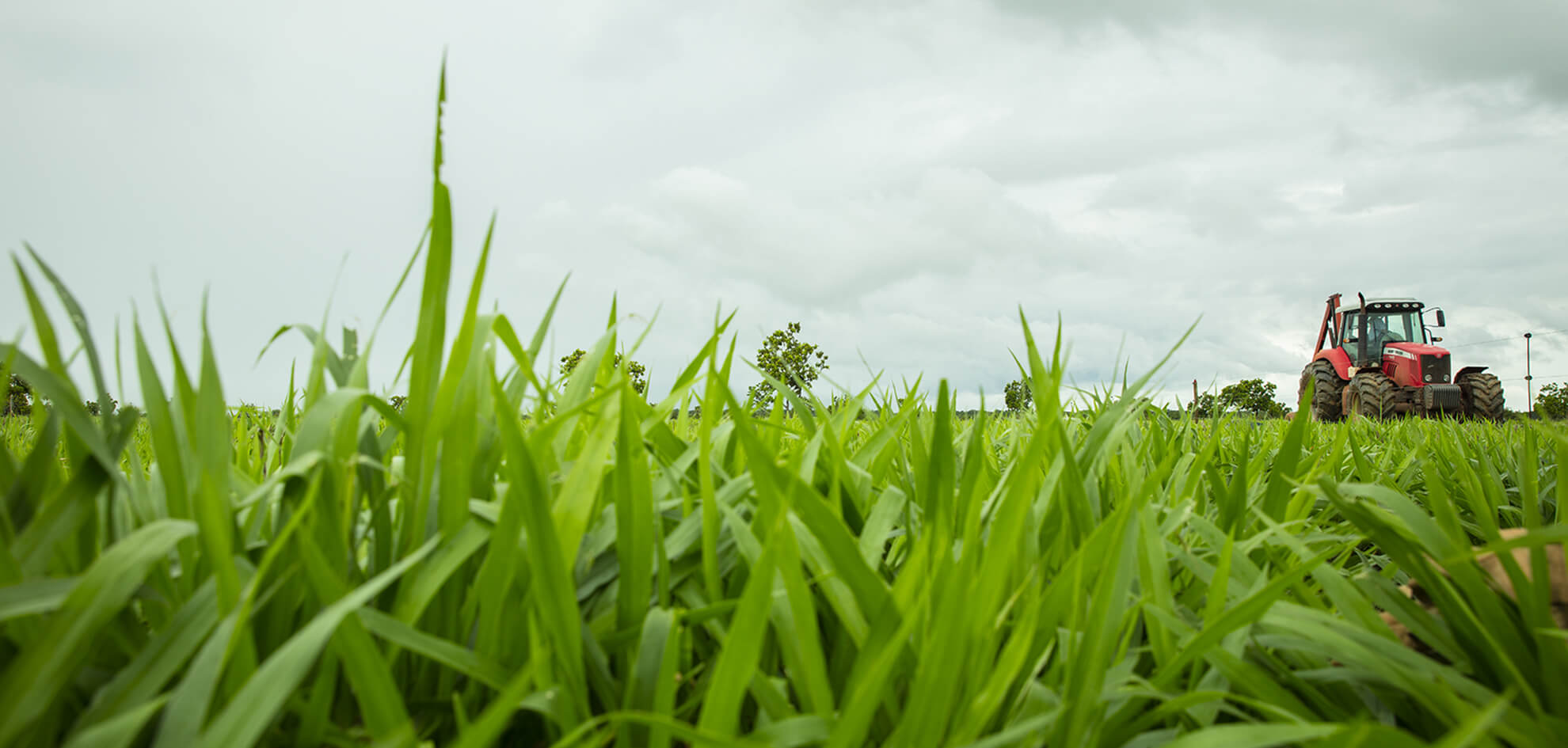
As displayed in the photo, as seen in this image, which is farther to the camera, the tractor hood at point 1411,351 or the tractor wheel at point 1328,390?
the tractor wheel at point 1328,390

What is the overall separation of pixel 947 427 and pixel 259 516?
0.65 meters

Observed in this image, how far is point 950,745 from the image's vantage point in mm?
524

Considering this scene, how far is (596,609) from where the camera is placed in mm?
701

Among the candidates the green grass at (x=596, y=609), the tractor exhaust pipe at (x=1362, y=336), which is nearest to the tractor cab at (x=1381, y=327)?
the tractor exhaust pipe at (x=1362, y=336)

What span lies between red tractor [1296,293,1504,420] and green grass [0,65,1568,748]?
13.2 metres

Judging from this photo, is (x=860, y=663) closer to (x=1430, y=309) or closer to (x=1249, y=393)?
(x=1430, y=309)

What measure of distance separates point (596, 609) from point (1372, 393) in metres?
15.0

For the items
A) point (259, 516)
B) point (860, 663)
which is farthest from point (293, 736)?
point (860, 663)

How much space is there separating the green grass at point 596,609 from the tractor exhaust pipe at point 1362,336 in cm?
1634

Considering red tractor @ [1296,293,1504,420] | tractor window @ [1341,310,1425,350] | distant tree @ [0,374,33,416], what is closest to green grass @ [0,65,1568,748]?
distant tree @ [0,374,33,416]

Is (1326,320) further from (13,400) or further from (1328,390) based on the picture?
(13,400)

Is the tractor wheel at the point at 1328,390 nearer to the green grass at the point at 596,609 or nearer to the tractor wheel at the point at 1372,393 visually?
the tractor wheel at the point at 1372,393

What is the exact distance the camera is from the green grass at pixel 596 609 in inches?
20.0

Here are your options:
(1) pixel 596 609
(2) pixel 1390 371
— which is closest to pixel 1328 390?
(2) pixel 1390 371
